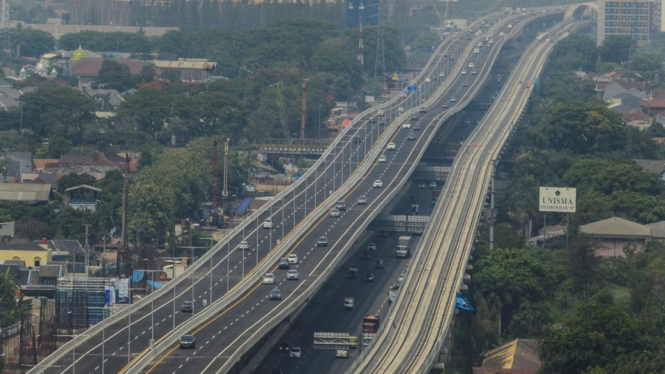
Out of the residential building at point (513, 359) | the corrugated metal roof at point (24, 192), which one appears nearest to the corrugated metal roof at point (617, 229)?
the residential building at point (513, 359)

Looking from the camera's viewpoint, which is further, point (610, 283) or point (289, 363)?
point (610, 283)

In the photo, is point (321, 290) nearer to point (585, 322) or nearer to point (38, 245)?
point (38, 245)

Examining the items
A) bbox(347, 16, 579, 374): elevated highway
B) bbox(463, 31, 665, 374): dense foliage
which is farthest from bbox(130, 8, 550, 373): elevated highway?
bbox(463, 31, 665, 374): dense foliage

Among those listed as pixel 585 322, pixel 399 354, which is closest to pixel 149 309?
pixel 399 354

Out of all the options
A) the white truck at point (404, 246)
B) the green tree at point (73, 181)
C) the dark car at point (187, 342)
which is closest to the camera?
the dark car at point (187, 342)

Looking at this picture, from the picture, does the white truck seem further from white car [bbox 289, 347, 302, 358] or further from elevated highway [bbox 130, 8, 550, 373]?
white car [bbox 289, 347, 302, 358]

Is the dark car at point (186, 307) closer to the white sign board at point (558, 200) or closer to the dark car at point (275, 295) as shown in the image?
the dark car at point (275, 295)
